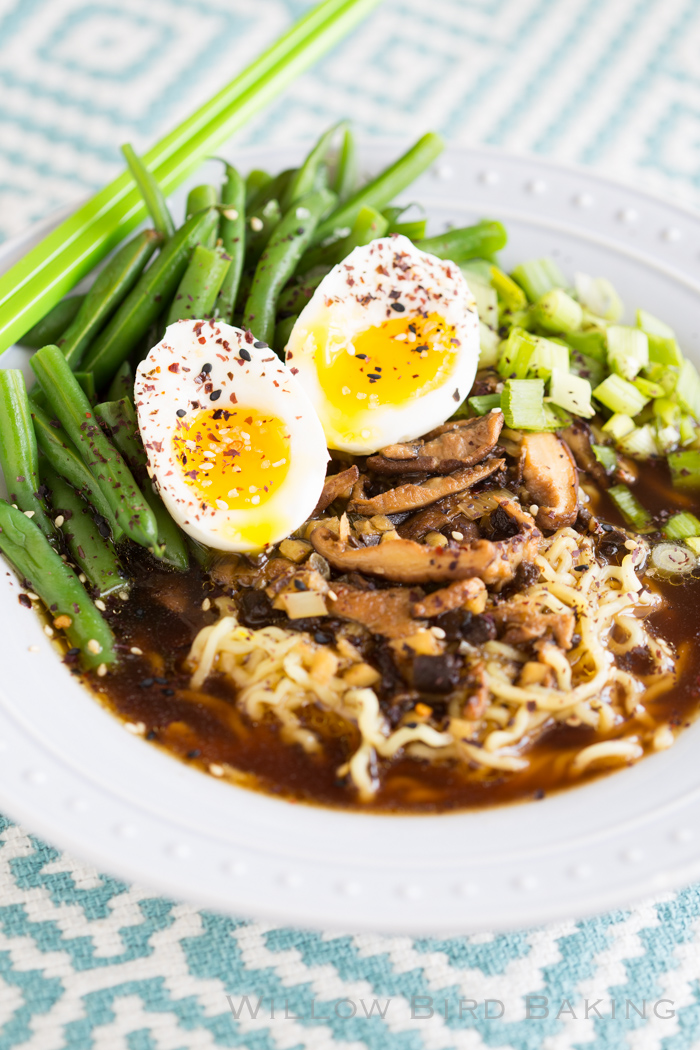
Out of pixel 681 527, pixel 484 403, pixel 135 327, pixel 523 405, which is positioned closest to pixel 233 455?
pixel 135 327

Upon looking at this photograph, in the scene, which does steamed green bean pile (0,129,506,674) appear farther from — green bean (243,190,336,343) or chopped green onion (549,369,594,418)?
chopped green onion (549,369,594,418)

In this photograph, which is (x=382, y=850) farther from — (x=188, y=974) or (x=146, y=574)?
(x=146, y=574)

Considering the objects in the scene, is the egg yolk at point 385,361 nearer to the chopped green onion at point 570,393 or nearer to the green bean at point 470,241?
the chopped green onion at point 570,393

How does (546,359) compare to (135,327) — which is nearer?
(135,327)

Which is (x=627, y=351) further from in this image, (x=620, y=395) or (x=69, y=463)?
(x=69, y=463)

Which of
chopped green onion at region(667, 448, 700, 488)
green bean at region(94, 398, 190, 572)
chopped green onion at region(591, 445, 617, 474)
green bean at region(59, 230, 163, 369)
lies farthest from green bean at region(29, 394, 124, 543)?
chopped green onion at region(667, 448, 700, 488)

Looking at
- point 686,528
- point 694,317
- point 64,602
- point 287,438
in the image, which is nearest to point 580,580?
point 686,528

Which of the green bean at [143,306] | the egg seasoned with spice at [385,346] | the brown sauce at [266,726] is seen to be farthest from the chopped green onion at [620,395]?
the green bean at [143,306]
